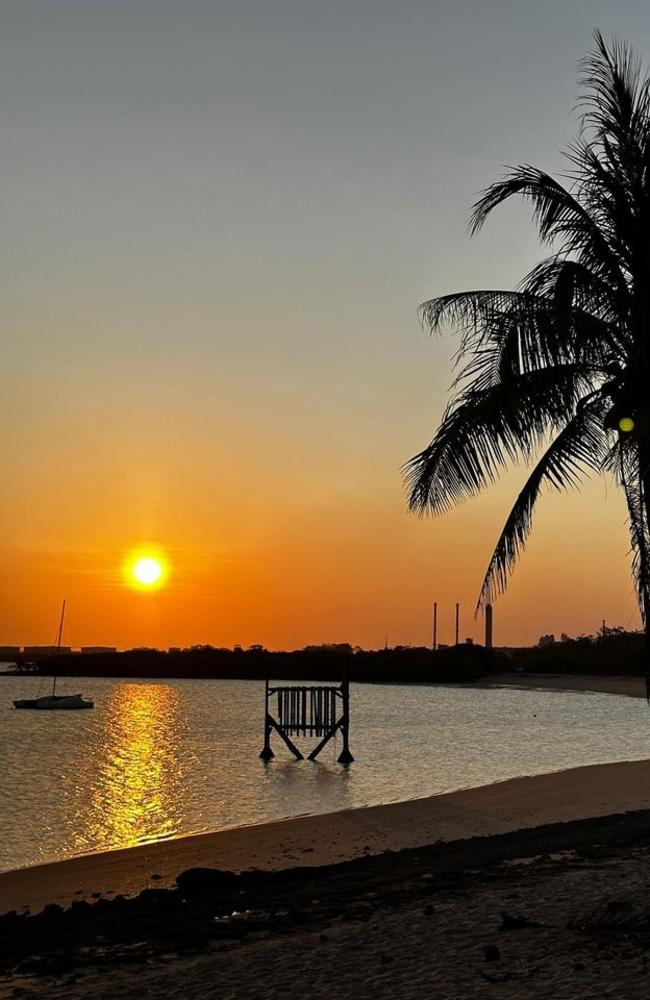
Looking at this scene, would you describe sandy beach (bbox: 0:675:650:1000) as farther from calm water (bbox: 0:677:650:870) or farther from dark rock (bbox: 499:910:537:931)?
calm water (bbox: 0:677:650:870)

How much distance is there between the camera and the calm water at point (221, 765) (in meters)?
25.5

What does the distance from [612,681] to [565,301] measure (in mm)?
117295

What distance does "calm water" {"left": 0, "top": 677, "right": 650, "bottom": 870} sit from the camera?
83.8 ft

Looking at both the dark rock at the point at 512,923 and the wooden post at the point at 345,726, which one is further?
the wooden post at the point at 345,726

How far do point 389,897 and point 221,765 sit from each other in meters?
31.0

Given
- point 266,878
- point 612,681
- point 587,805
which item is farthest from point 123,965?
point 612,681

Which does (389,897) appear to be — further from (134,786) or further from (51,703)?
(51,703)

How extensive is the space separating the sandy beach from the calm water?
143 inches

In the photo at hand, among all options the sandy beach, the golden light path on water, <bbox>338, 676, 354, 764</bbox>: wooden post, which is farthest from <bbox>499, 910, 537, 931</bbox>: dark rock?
<bbox>338, 676, 354, 764</bbox>: wooden post

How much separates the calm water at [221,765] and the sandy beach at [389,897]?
3.62 m

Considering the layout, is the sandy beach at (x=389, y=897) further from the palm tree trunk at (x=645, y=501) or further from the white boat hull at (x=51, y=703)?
the white boat hull at (x=51, y=703)

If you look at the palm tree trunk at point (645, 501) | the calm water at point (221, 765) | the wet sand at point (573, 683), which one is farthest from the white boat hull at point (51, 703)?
the palm tree trunk at point (645, 501)

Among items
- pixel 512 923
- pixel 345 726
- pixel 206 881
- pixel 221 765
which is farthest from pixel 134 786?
pixel 512 923

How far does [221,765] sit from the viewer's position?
4100 cm
